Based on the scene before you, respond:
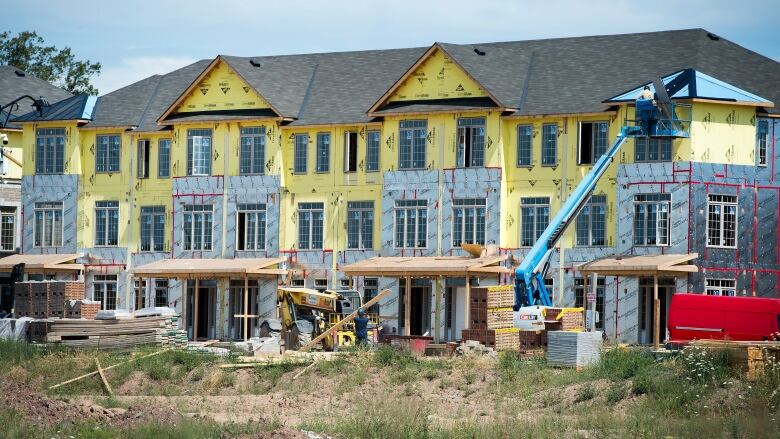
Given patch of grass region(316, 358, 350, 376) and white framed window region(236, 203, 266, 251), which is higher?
white framed window region(236, 203, 266, 251)

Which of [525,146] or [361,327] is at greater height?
[525,146]

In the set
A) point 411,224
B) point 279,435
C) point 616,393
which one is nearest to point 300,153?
point 411,224

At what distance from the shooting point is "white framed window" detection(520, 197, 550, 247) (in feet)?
171

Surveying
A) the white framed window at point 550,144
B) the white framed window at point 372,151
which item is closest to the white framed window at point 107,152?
the white framed window at point 372,151

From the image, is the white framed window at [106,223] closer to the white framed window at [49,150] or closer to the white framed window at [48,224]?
the white framed window at [48,224]

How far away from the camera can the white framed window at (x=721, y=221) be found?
49750 mm

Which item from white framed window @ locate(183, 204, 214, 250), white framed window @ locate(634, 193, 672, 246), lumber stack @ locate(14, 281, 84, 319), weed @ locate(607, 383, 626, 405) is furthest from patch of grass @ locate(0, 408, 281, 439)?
white framed window @ locate(183, 204, 214, 250)

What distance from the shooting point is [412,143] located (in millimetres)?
54250

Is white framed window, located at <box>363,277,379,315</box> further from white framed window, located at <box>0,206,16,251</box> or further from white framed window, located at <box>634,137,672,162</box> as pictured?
white framed window, located at <box>0,206,16,251</box>

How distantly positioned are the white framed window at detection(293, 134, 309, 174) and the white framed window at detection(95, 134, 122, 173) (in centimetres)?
736

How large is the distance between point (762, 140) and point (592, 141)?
5.35 metres

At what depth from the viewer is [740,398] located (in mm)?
32625

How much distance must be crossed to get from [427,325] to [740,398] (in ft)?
71.4

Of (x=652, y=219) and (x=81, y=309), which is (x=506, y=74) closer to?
(x=652, y=219)
